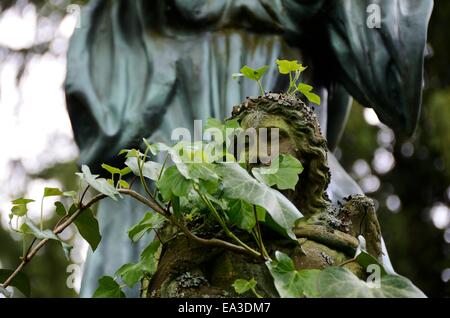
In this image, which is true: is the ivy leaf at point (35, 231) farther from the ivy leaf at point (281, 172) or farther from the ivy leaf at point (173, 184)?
the ivy leaf at point (281, 172)

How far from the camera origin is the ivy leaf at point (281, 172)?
1.66m

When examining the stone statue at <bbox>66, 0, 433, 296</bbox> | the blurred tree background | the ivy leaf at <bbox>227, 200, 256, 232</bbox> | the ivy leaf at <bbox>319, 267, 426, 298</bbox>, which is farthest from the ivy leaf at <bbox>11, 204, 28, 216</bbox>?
the blurred tree background

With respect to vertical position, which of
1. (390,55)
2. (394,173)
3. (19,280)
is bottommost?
(394,173)

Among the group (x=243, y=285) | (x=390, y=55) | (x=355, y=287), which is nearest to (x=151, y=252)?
(x=243, y=285)

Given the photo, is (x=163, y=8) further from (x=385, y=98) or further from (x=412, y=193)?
(x=412, y=193)

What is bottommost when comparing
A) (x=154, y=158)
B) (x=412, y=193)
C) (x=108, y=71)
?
(x=412, y=193)

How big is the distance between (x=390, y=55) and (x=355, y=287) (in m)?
1.44

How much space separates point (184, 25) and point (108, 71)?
0.23m

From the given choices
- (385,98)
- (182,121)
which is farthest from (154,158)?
(385,98)

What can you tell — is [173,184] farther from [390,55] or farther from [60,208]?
[390,55]

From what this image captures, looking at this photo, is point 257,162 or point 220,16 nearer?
point 257,162

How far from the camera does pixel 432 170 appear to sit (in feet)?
23.9

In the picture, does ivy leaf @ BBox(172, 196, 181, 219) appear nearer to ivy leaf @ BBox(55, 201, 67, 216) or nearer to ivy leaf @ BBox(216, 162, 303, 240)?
ivy leaf @ BBox(216, 162, 303, 240)

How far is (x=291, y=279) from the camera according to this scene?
5.05 ft
